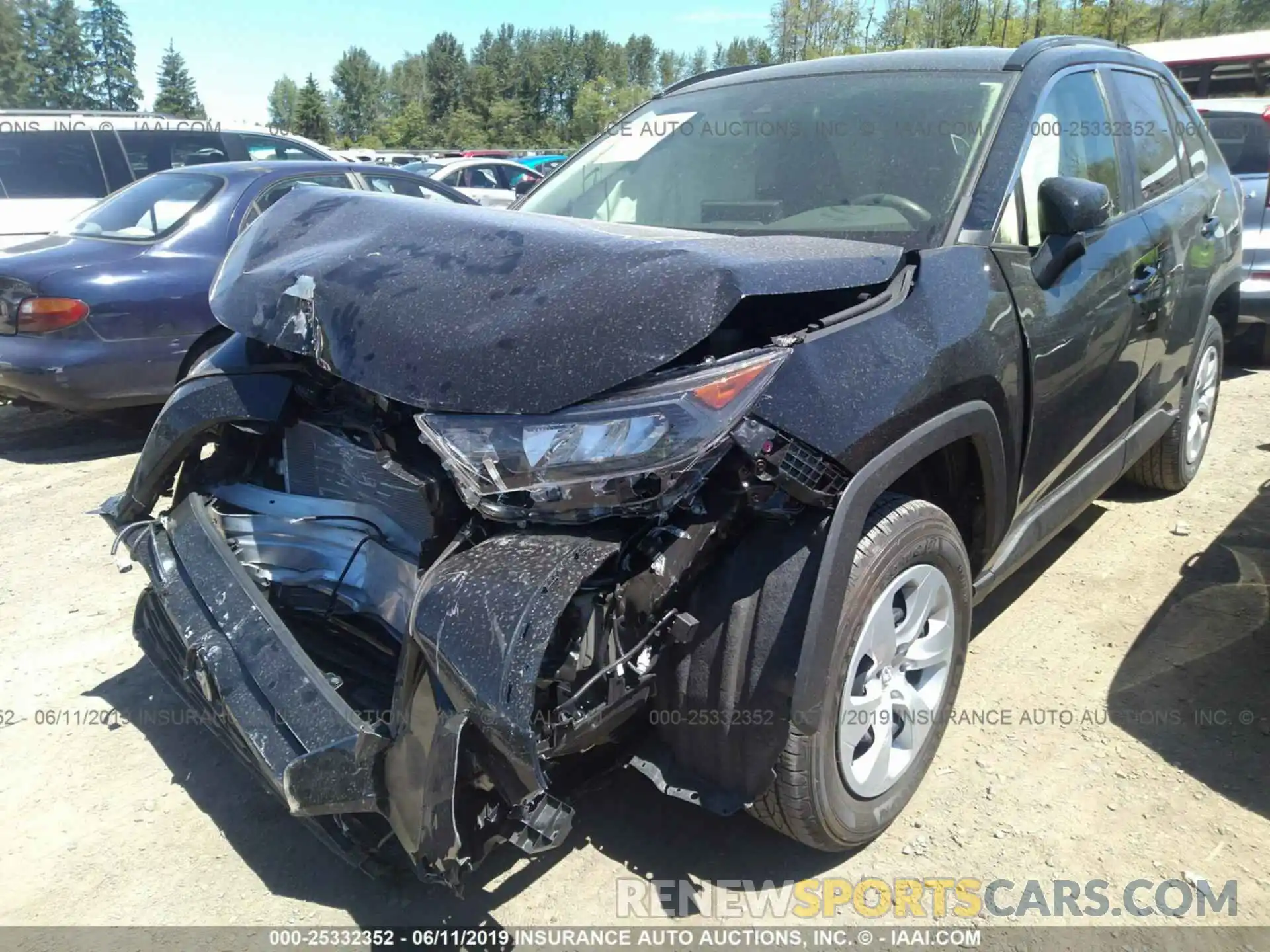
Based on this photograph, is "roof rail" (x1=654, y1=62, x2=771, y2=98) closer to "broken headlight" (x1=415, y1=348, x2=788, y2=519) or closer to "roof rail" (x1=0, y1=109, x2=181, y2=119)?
"broken headlight" (x1=415, y1=348, x2=788, y2=519)

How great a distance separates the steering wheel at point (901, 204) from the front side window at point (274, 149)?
21.2 feet

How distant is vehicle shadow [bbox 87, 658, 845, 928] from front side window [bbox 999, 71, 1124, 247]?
5.94 feet

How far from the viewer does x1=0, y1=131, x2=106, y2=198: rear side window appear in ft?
25.1

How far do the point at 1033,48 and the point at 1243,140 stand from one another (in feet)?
18.1

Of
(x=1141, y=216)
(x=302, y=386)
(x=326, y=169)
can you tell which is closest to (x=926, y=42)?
(x=326, y=169)

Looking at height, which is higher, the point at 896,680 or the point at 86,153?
the point at 86,153

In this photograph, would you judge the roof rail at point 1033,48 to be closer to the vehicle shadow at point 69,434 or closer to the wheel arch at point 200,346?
the wheel arch at point 200,346

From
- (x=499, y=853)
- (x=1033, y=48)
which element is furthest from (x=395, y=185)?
(x=499, y=853)

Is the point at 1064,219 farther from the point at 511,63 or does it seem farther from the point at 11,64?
the point at 511,63

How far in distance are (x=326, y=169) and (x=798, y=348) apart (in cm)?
526

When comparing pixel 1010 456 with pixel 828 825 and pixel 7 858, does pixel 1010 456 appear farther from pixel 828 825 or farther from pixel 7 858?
pixel 7 858

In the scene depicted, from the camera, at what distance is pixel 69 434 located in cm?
621

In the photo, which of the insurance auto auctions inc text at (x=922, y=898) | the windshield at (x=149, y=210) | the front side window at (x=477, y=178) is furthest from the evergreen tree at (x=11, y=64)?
the insurance auto auctions inc text at (x=922, y=898)

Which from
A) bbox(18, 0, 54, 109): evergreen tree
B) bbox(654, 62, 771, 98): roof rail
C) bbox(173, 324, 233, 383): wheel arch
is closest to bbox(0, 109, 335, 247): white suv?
bbox(173, 324, 233, 383): wheel arch
